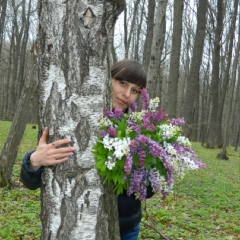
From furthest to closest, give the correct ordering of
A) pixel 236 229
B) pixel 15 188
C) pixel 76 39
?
pixel 15 188 < pixel 236 229 < pixel 76 39

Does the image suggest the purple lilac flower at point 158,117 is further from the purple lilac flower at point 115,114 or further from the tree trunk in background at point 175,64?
the tree trunk in background at point 175,64

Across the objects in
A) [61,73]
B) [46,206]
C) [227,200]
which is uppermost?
[61,73]

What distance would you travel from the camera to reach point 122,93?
2.30m

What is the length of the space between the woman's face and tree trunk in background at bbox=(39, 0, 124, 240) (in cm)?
38

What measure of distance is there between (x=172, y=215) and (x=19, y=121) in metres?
3.13

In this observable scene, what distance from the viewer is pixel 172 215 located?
5902 mm

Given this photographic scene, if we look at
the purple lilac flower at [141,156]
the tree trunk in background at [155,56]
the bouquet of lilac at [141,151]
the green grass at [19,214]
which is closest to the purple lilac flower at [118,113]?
the bouquet of lilac at [141,151]

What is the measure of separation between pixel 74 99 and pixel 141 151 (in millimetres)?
454

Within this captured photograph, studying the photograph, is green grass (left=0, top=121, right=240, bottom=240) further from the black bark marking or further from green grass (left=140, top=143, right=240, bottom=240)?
the black bark marking

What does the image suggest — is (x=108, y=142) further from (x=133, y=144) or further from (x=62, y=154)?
(x=62, y=154)

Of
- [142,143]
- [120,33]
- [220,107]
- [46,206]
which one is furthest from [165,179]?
[120,33]

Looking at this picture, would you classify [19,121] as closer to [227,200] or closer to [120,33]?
[227,200]

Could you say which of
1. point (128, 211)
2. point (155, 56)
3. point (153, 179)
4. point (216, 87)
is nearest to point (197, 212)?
point (155, 56)

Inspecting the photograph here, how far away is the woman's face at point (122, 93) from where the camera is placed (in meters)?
2.28
